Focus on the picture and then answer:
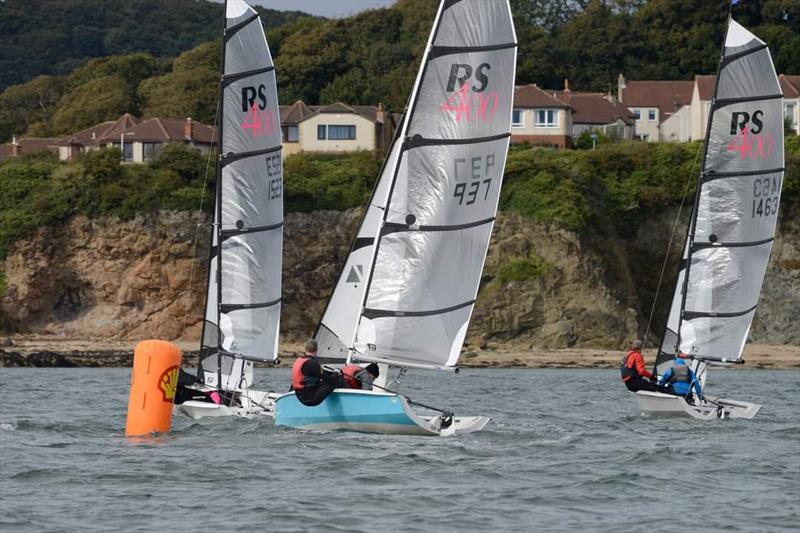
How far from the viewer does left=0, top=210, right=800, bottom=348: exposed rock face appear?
173 ft

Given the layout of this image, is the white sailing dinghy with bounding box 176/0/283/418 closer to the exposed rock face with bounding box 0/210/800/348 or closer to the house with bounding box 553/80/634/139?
the exposed rock face with bounding box 0/210/800/348

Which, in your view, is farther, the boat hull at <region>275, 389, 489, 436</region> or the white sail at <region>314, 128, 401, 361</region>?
the white sail at <region>314, 128, 401, 361</region>

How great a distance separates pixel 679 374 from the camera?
25.9m

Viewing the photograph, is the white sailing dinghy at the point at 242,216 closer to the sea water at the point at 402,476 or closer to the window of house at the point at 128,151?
the sea water at the point at 402,476

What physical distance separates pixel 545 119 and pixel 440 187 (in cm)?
4741

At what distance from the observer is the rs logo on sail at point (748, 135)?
1114 inches

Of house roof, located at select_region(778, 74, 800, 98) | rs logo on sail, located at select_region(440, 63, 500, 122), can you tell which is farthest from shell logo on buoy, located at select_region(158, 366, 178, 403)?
house roof, located at select_region(778, 74, 800, 98)

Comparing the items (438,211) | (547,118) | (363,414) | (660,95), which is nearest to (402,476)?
(363,414)

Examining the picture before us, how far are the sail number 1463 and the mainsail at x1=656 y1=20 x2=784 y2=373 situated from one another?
2cm

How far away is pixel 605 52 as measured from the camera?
85.8 metres

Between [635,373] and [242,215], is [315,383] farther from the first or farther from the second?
[635,373]

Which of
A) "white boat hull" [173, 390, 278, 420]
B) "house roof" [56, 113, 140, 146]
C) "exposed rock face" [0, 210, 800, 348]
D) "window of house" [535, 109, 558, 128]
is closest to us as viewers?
"white boat hull" [173, 390, 278, 420]

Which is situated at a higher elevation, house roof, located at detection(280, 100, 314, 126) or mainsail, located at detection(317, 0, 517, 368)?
house roof, located at detection(280, 100, 314, 126)

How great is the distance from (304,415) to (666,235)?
39395 millimetres
